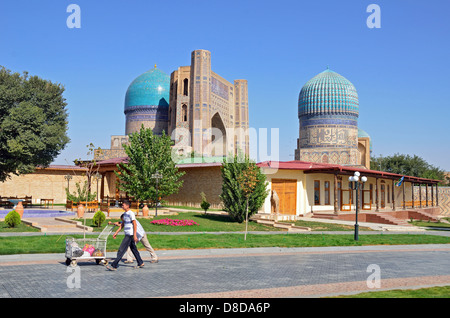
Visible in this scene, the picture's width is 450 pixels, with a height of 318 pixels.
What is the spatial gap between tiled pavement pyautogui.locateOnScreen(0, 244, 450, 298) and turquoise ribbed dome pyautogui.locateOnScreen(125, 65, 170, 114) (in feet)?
164

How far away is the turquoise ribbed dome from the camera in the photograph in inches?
2432

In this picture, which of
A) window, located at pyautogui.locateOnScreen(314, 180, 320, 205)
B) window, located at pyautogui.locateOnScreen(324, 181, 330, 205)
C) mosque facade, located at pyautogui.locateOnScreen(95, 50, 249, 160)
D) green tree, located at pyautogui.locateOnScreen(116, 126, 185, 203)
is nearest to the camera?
green tree, located at pyautogui.locateOnScreen(116, 126, 185, 203)

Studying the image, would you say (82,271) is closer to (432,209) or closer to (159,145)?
(159,145)

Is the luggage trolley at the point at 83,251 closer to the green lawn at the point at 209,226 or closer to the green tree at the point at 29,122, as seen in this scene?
the green lawn at the point at 209,226

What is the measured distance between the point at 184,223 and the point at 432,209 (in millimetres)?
33412

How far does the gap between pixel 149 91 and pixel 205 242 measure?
49862 millimetres

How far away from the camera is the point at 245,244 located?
603 inches

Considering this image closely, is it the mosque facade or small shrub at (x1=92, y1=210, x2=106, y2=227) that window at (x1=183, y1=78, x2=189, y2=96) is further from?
small shrub at (x1=92, y1=210, x2=106, y2=227)

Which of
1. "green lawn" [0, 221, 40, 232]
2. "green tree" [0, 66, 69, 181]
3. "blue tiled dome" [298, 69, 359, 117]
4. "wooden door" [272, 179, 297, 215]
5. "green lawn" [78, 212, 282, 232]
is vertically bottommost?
"green lawn" [78, 212, 282, 232]

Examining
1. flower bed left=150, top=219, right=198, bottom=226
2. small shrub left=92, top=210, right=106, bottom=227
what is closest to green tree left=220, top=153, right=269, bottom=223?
flower bed left=150, top=219, right=198, bottom=226

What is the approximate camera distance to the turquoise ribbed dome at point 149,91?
61781 mm

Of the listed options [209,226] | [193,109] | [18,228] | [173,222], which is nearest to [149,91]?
[193,109]

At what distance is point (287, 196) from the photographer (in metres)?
30.1

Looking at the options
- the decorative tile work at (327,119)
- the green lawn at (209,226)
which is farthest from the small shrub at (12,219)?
the decorative tile work at (327,119)
